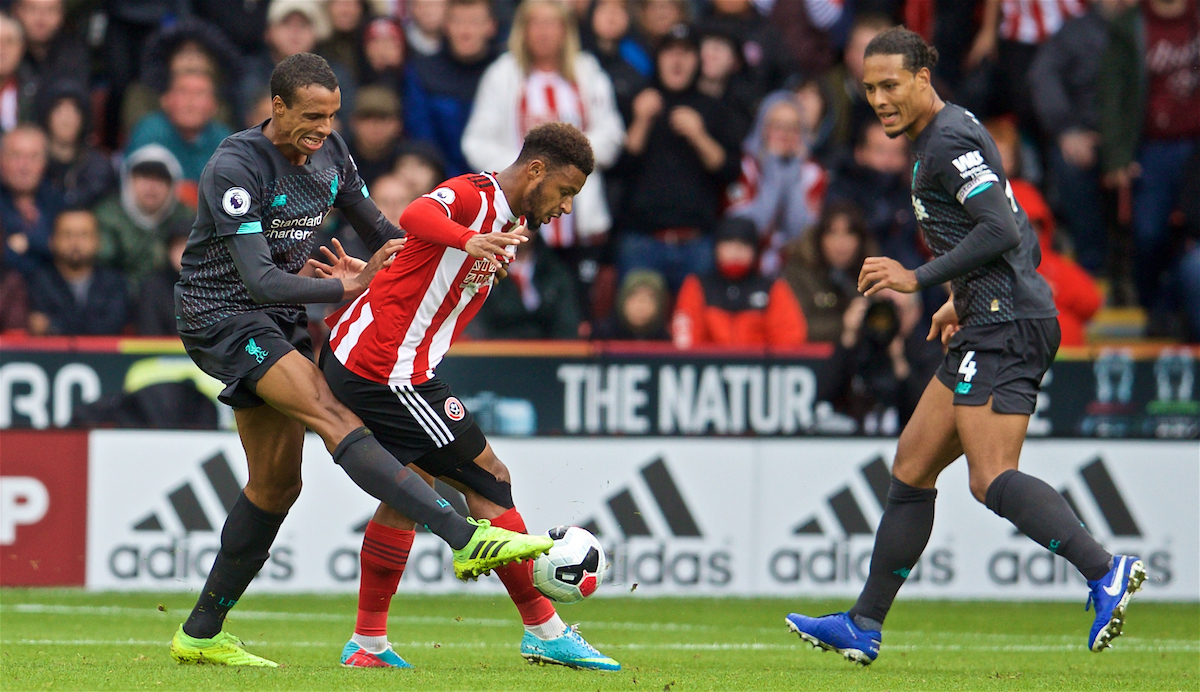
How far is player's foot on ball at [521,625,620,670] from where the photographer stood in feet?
19.0

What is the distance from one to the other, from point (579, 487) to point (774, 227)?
341cm

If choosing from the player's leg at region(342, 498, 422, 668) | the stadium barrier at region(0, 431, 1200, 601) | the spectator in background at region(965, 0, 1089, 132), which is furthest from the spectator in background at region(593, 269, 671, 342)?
the player's leg at region(342, 498, 422, 668)

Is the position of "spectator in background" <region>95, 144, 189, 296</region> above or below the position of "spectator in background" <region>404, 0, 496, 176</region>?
below

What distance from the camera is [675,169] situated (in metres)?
11.5

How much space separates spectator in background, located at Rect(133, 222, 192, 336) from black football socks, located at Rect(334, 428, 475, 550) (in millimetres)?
5177

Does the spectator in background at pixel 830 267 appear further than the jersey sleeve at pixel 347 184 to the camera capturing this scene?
Yes

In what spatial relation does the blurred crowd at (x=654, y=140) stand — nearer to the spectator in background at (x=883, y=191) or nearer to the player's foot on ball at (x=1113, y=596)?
the spectator in background at (x=883, y=191)

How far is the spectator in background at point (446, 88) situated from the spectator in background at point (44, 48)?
2.51 metres

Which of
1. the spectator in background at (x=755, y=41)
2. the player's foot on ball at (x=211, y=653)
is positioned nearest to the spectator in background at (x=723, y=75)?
the spectator in background at (x=755, y=41)

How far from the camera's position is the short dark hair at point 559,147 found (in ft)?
18.0

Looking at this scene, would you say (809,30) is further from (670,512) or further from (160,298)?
(160,298)

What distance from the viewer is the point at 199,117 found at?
11.3 meters

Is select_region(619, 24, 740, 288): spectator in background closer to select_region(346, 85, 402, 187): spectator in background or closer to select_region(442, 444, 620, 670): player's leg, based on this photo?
select_region(346, 85, 402, 187): spectator in background

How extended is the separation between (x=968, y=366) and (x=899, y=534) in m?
0.73
